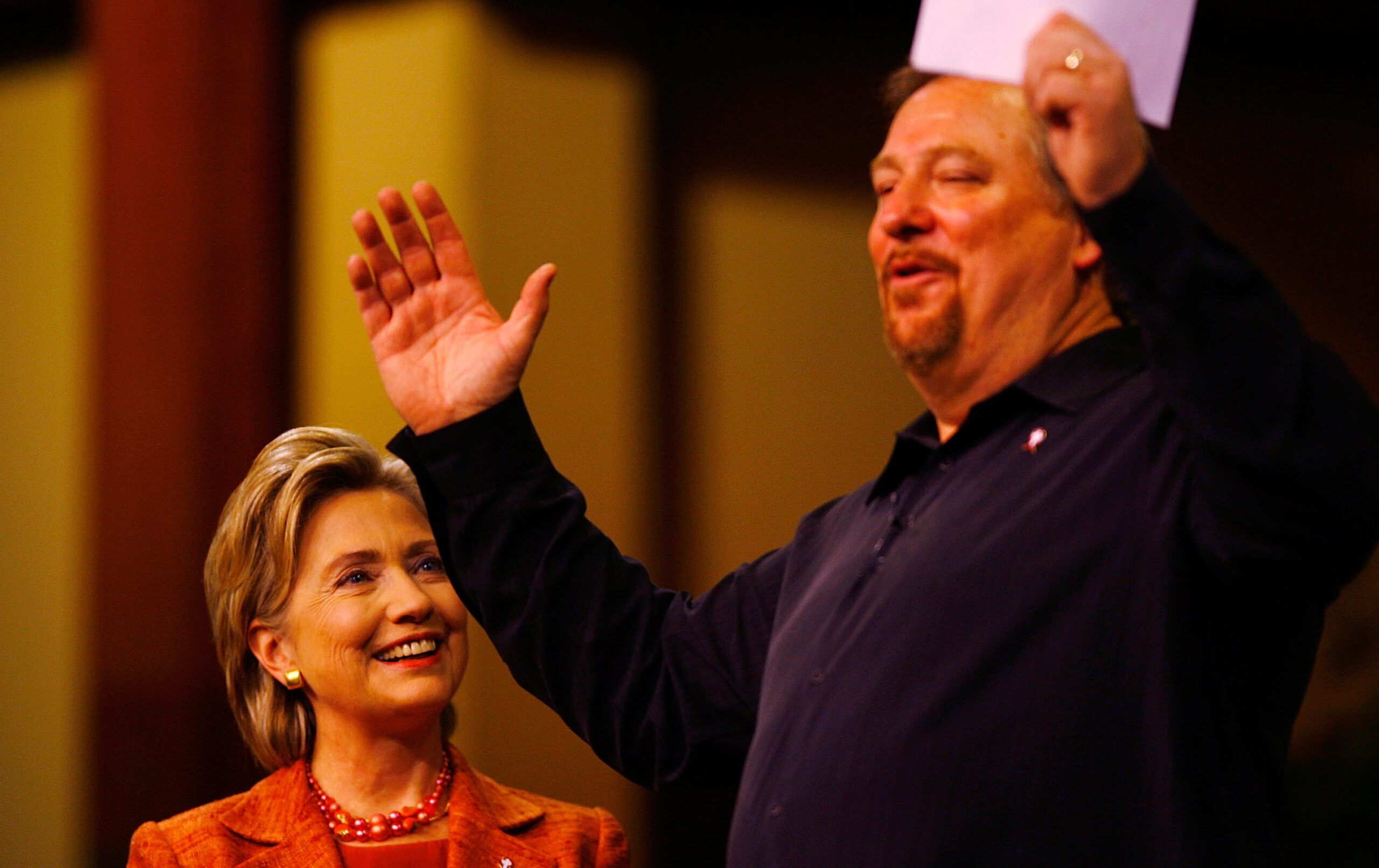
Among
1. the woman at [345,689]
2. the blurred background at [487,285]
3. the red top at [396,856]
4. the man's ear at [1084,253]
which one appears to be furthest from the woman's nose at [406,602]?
the blurred background at [487,285]

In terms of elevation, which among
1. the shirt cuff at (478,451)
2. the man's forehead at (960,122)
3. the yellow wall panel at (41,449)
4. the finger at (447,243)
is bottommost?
the yellow wall panel at (41,449)

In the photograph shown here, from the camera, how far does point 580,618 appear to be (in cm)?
172

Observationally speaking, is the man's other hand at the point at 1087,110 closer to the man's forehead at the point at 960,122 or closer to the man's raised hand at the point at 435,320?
the man's forehead at the point at 960,122

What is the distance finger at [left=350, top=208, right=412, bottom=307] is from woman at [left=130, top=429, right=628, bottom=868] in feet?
0.66

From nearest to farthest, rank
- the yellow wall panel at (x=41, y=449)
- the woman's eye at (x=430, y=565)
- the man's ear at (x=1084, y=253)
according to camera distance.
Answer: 1. the man's ear at (x=1084, y=253)
2. the woman's eye at (x=430, y=565)
3. the yellow wall panel at (x=41, y=449)

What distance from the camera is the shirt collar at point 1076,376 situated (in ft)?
4.68

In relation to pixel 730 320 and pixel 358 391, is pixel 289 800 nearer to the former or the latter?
pixel 358 391

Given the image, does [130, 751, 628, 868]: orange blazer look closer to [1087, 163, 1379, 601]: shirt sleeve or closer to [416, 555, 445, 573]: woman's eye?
[416, 555, 445, 573]: woman's eye

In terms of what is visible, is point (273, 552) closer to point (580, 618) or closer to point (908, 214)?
point (580, 618)

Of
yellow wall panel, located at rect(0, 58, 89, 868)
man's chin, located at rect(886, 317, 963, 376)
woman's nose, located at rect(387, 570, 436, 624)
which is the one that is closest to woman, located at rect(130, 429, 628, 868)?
woman's nose, located at rect(387, 570, 436, 624)

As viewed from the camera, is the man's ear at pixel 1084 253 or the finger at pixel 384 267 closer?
the man's ear at pixel 1084 253

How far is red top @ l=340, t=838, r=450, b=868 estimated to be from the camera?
1.65m

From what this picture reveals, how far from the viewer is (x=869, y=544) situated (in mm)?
1533

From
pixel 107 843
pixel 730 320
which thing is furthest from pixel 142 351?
pixel 730 320
